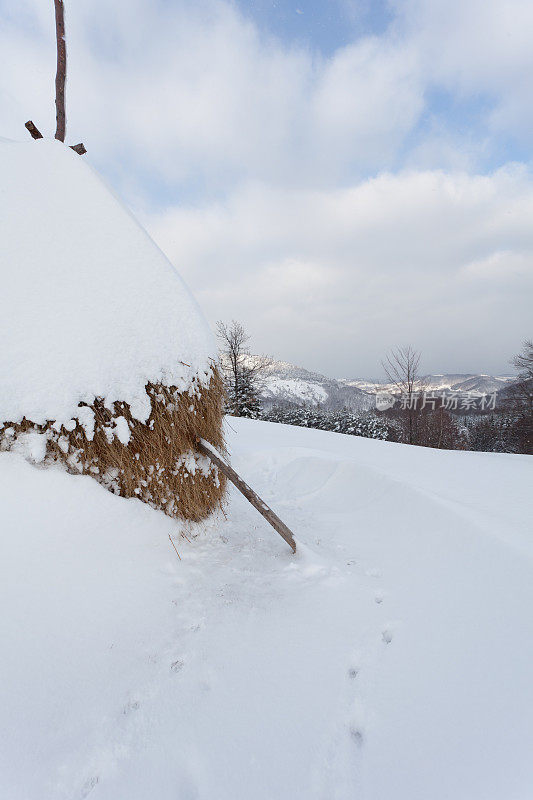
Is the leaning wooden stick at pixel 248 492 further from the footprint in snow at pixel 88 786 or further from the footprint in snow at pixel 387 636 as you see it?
the footprint in snow at pixel 88 786

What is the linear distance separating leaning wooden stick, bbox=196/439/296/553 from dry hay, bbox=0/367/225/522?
0.41ft

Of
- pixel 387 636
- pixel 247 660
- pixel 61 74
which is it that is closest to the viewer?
pixel 247 660

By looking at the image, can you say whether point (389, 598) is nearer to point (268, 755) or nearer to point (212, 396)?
point (268, 755)

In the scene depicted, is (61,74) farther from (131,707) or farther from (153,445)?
(131,707)

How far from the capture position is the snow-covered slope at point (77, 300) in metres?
2.22

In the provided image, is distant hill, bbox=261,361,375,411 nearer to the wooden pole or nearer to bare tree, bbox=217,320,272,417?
bare tree, bbox=217,320,272,417

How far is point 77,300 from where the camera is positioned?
7.90 ft

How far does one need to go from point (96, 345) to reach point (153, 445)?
880 millimetres

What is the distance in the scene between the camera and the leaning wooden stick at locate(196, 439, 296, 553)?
2.88m

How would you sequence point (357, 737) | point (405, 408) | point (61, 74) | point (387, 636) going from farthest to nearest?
point (405, 408) < point (61, 74) < point (387, 636) < point (357, 737)

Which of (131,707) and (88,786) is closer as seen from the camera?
(88,786)

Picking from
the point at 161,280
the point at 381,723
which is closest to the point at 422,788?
the point at 381,723

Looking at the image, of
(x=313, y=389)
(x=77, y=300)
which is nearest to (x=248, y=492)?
(x=77, y=300)

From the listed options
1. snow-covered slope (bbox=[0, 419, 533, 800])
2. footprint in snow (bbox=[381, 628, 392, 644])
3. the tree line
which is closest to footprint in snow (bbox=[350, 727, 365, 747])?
snow-covered slope (bbox=[0, 419, 533, 800])
